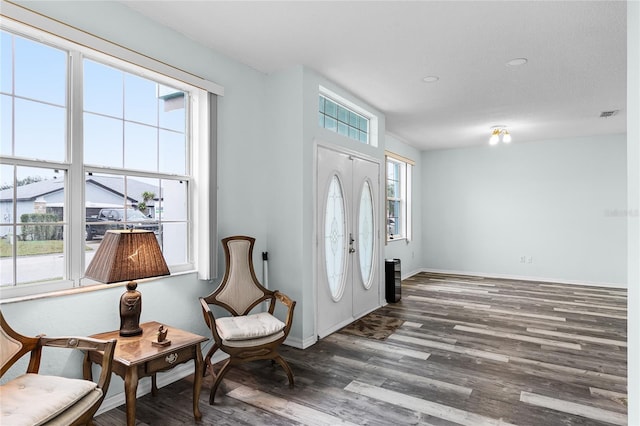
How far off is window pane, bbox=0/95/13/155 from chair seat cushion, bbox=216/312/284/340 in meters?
1.75

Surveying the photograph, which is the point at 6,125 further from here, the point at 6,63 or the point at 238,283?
the point at 238,283

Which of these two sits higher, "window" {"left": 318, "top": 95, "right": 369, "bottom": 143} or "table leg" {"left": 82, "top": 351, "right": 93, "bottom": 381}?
"window" {"left": 318, "top": 95, "right": 369, "bottom": 143}

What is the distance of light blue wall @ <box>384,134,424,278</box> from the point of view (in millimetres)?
6879

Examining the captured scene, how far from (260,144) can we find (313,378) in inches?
90.4

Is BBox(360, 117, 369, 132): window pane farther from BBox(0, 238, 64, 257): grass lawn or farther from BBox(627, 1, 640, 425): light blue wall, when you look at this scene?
BBox(0, 238, 64, 257): grass lawn

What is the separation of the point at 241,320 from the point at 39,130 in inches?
74.7

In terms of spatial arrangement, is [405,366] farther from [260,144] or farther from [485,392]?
[260,144]

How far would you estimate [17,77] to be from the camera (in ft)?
7.06

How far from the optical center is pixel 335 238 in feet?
14.1

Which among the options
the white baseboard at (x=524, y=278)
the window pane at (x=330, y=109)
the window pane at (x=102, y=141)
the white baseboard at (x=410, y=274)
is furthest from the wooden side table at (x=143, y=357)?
the white baseboard at (x=524, y=278)

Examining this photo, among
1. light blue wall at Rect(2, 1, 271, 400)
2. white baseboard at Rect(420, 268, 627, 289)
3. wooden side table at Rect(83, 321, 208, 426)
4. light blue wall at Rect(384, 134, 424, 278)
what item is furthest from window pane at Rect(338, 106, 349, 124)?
white baseboard at Rect(420, 268, 627, 289)

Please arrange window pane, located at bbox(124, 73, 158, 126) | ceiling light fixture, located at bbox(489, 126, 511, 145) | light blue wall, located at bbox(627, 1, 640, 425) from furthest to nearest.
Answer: ceiling light fixture, located at bbox(489, 126, 511, 145) → window pane, located at bbox(124, 73, 158, 126) → light blue wall, located at bbox(627, 1, 640, 425)

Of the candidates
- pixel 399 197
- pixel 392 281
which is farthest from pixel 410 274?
pixel 392 281

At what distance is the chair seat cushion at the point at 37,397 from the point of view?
151cm
